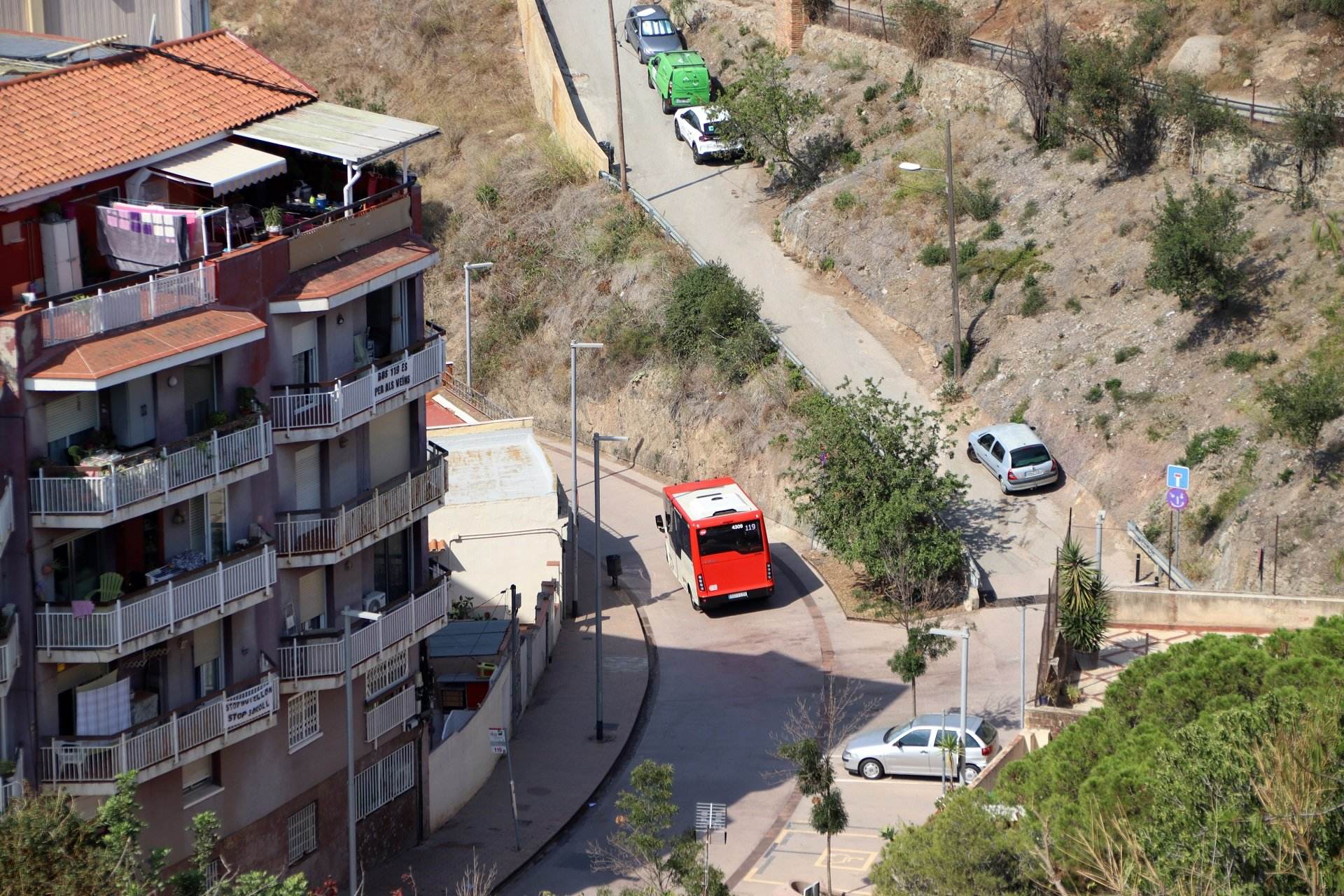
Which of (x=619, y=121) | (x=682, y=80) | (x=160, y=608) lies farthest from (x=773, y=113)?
(x=160, y=608)

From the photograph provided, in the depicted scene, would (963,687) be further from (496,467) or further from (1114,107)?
(1114,107)

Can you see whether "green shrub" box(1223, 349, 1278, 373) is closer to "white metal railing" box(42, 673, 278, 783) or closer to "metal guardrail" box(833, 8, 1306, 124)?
"metal guardrail" box(833, 8, 1306, 124)

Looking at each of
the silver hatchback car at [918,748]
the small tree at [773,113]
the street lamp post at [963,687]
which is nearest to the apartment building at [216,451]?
the silver hatchback car at [918,748]

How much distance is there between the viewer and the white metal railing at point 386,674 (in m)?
35.0

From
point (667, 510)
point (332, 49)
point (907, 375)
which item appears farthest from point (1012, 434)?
point (332, 49)

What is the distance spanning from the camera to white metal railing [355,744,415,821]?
34875 mm

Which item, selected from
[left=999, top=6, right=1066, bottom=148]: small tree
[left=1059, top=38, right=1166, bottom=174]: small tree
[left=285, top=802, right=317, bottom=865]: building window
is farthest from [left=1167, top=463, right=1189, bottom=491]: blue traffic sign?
[left=285, top=802, right=317, bottom=865]: building window

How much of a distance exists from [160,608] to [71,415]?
3328 mm

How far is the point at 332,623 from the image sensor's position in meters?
34.0

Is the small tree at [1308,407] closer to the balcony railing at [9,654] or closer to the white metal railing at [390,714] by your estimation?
the white metal railing at [390,714]

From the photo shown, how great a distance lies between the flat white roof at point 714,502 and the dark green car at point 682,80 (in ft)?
85.3

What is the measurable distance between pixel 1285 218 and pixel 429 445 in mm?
28191

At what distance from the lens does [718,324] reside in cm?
5994

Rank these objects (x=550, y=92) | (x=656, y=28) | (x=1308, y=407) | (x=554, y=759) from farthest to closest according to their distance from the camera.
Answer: (x=656, y=28), (x=550, y=92), (x=1308, y=407), (x=554, y=759)
